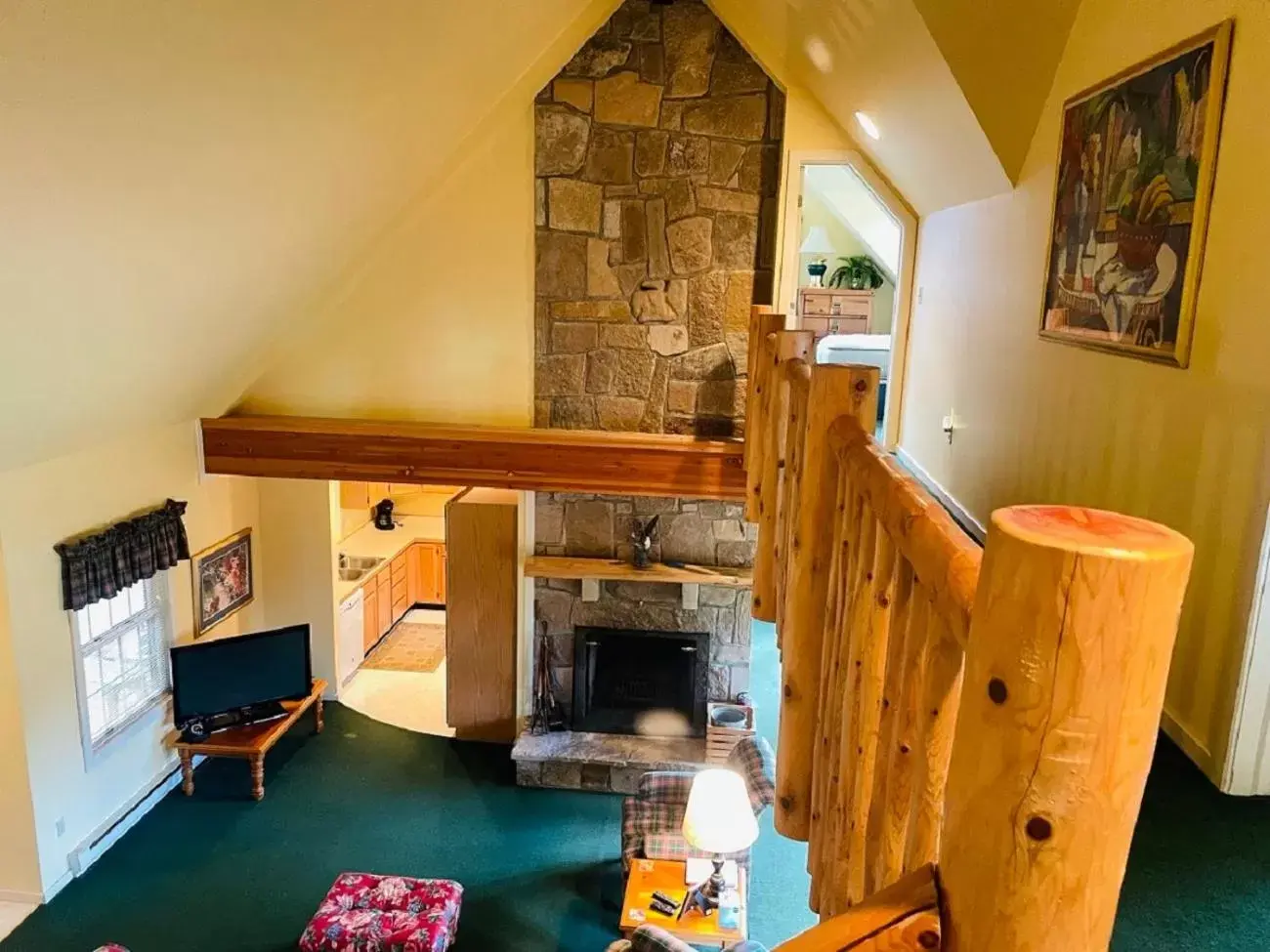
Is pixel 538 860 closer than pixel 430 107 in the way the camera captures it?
No

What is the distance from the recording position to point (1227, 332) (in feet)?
5.81

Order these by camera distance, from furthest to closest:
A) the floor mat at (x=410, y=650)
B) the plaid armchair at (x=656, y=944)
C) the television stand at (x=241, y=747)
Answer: the floor mat at (x=410, y=650)
the television stand at (x=241, y=747)
the plaid armchair at (x=656, y=944)

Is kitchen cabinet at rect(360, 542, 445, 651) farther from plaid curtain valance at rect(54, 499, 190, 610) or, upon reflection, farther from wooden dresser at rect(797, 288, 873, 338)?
wooden dresser at rect(797, 288, 873, 338)

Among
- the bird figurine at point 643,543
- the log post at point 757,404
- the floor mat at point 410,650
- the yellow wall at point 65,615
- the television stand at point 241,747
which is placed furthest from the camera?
the floor mat at point 410,650

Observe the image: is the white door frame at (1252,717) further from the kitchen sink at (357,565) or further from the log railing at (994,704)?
the kitchen sink at (357,565)

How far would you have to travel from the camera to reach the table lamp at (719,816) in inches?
161

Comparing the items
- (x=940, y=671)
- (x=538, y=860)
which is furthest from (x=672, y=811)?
(x=940, y=671)

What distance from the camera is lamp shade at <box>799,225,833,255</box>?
29.8 feet

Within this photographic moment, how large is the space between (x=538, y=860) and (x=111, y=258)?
13.6 feet

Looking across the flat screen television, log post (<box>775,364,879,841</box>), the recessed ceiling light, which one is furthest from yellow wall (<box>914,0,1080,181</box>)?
the flat screen television

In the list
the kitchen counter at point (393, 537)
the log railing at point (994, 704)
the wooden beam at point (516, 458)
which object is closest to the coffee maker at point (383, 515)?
the kitchen counter at point (393, 537)

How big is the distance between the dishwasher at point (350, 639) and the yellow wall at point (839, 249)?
17.6 feet

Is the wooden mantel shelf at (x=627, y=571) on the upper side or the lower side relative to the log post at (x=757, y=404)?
lower

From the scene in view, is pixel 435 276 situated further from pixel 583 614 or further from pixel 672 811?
pixel 672 811
